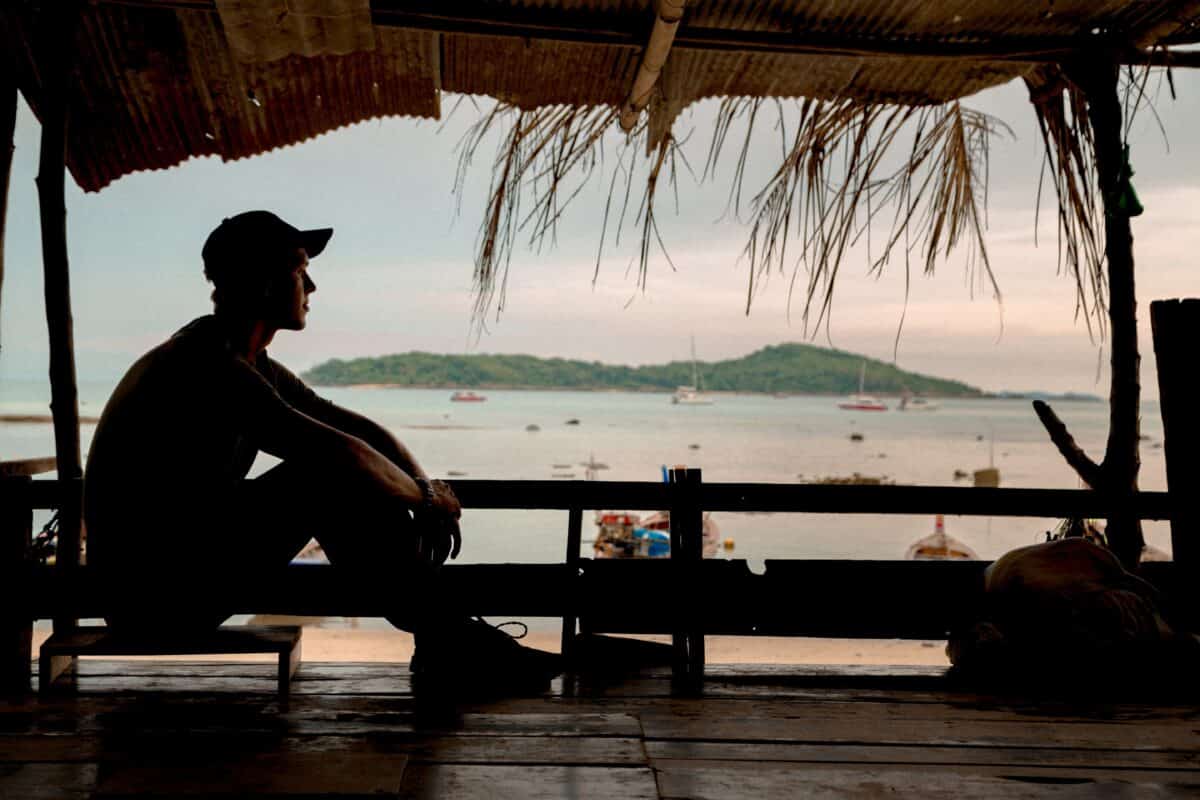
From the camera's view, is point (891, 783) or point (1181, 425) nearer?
point (891, 783)

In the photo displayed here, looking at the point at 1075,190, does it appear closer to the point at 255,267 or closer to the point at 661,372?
the point at 255,267

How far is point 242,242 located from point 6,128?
116 centimetres

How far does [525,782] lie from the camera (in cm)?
174

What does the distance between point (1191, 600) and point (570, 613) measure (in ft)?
6.29

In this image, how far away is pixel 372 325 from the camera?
255ft

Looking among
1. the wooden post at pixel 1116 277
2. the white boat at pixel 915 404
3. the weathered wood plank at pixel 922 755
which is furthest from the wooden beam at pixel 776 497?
the white boat at pixel 915 404

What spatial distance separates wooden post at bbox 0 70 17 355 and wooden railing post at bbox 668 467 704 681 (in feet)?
7.17

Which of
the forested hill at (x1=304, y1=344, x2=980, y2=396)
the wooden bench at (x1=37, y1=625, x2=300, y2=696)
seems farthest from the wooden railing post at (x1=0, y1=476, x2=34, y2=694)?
the forested hill at (x1=304, y1=344, x2=980, y2=396)

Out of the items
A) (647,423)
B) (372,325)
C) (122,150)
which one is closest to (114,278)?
(372,325)

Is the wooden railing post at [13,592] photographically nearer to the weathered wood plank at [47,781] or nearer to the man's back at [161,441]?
the man's back at [161,441]

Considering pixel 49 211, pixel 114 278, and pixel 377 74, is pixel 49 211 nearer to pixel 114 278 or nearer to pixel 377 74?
pixel 377 74

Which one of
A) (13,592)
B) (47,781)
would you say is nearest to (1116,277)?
(47,781)

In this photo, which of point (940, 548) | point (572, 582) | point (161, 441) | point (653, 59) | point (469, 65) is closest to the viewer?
point (161, 441)

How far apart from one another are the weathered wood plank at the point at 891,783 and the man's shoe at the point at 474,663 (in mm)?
665
